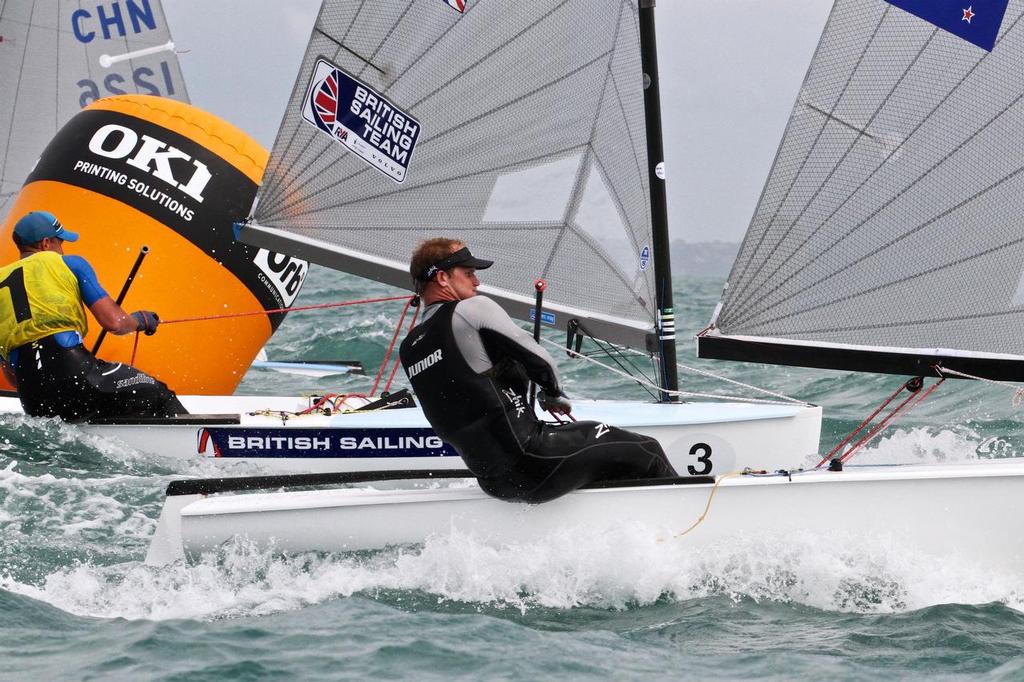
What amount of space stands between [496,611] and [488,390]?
0.65 metres

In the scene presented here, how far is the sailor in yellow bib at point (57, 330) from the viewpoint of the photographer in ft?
19.4

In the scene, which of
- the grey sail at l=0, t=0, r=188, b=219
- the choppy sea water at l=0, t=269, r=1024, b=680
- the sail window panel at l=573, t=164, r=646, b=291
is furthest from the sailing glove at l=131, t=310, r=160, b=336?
the grey sail at l=0, t=0, r=188, b=219

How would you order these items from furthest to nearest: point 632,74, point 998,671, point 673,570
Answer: point 632,74 → point 673,570 → point 998,671

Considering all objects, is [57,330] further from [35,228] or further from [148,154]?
[148,154]

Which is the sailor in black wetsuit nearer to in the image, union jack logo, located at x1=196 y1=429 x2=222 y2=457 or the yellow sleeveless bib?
union jack logo, located at x1=196 y1=429 x2=222 y2=457

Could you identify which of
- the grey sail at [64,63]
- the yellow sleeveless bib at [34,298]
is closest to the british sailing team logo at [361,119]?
the yellow sleeveless bib at [34,298]

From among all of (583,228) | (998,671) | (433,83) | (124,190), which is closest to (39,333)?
(124,190)

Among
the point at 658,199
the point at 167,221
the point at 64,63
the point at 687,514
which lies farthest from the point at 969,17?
the point at 64,63

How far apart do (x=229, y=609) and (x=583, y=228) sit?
2759mm

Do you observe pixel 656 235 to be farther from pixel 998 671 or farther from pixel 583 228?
pixel 998 671

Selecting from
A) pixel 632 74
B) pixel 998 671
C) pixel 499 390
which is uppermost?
pixel 632 74

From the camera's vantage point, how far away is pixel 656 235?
19.2 feet

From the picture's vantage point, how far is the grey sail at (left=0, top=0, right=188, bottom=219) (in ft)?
30.6

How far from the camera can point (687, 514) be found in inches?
161
